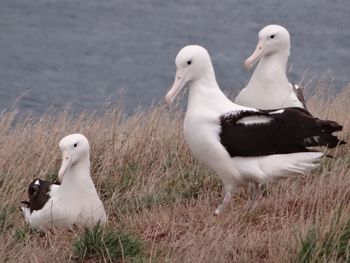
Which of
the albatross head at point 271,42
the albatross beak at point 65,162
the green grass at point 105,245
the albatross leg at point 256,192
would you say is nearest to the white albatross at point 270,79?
the albatross head at point 271,42

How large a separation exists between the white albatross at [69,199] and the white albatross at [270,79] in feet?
4.23

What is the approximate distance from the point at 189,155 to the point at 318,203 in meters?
2.07

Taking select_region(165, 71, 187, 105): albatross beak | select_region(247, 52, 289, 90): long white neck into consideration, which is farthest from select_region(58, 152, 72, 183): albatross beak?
select_region(247, 52, 289, 90): long white neck

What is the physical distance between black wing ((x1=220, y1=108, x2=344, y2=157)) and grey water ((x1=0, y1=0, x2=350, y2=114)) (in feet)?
46.5

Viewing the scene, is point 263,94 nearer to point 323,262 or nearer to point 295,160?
point 295,160

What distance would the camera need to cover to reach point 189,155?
7.06m

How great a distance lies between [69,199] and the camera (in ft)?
18.6

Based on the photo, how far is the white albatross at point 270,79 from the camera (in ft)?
21.6

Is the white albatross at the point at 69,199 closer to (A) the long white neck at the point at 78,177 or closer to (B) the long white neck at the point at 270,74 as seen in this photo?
(A) the long white neck at the point at 78,177

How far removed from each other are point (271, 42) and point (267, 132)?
1383 millimetres

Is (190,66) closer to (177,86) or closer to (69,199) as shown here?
(177,86)

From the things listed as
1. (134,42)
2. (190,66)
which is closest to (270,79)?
(190,66)

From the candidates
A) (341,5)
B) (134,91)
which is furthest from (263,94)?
(341,5)

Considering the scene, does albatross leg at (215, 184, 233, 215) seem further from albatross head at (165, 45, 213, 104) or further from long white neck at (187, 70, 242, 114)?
albatross head at (165, 45, 213, 104)
